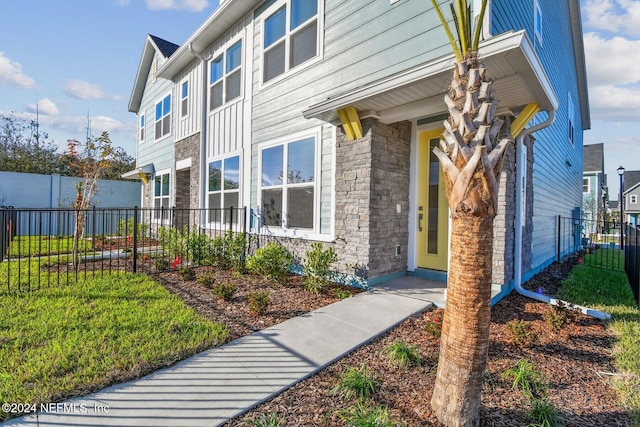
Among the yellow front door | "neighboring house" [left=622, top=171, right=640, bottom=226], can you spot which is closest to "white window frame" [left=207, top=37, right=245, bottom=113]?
the yellow front door

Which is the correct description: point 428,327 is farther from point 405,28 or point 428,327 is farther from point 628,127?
point 628,127

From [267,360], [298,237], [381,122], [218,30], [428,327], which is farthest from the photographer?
[218,30]

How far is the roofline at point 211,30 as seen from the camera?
24.8 feet

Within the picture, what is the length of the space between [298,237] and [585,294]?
511 cm

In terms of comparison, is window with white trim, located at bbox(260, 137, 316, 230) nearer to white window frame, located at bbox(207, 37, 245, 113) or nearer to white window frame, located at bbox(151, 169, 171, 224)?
white window frame, located at bbox(207, 37, 245, 113)

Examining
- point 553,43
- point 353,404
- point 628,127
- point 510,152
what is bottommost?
point 353,404

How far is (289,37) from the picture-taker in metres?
6.59

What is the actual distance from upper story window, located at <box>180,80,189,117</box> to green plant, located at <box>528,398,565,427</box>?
1134cm

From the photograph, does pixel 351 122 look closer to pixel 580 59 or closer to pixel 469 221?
pixel 469 221

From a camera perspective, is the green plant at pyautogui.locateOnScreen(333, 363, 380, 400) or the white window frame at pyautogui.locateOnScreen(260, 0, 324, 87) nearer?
the green plant at pyautogui.locateOnScreen(333, 363, 380, 400)

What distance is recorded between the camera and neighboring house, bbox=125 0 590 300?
432cm

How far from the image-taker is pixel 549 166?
7691 millimetres

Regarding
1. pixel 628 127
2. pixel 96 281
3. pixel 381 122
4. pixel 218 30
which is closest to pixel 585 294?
pixel 381 122

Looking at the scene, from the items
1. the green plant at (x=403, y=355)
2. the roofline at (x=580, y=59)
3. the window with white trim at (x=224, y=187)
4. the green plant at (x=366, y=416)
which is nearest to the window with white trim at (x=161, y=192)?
the window with white trim at (x=224, y=187)
